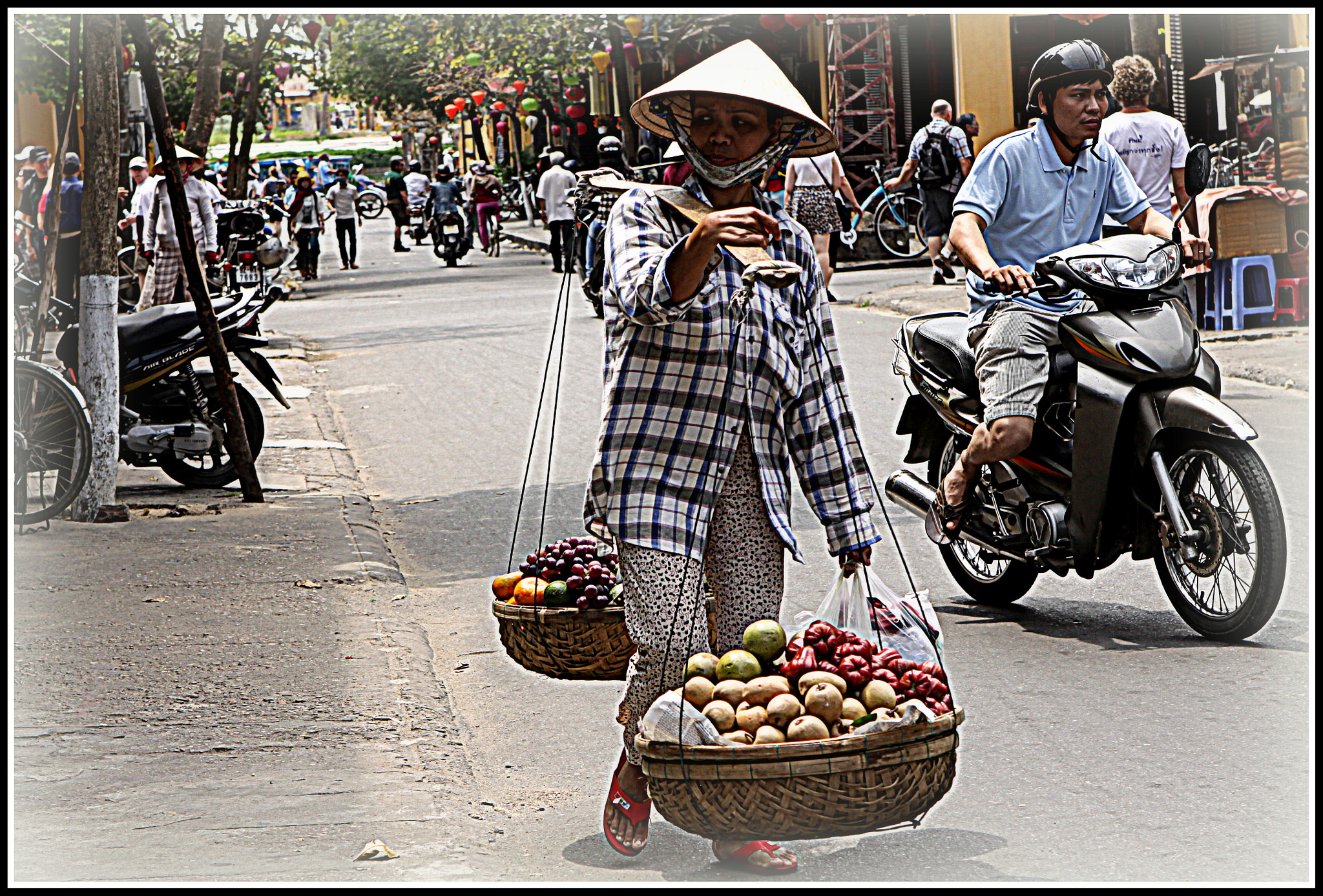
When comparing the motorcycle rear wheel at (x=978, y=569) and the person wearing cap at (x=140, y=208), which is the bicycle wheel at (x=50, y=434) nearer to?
the motorcycle rear wheel at (x=978, y=569)

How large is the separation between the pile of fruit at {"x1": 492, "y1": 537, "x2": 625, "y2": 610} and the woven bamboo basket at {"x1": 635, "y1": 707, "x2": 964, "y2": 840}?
0.99 meters

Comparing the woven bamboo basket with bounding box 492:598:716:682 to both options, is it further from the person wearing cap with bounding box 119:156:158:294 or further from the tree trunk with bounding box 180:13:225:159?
the tree trunk with bounding box 180:13:225:159

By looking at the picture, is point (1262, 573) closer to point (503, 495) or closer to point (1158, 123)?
point (503, 495)

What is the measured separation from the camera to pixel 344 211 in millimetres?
30297

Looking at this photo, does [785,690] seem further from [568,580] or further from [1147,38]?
[1147,38]

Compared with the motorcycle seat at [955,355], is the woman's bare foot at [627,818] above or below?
below

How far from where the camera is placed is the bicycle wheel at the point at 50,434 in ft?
26.2

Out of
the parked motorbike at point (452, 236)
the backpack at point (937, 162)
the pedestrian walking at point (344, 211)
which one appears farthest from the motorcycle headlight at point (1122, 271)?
the pedestrian walking at point (344, 211)

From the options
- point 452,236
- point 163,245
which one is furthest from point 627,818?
point 452,236

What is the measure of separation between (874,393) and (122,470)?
498 cm

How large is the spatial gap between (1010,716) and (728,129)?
213 centimetres

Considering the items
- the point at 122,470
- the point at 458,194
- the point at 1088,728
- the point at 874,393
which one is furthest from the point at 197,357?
the point at 458,194

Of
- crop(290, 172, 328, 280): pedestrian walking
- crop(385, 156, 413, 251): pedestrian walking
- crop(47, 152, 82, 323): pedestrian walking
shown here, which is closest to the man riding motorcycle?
crop(47, 152, 82, 323): pedestrian walking

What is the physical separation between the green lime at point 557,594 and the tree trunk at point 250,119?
64.8 feet
